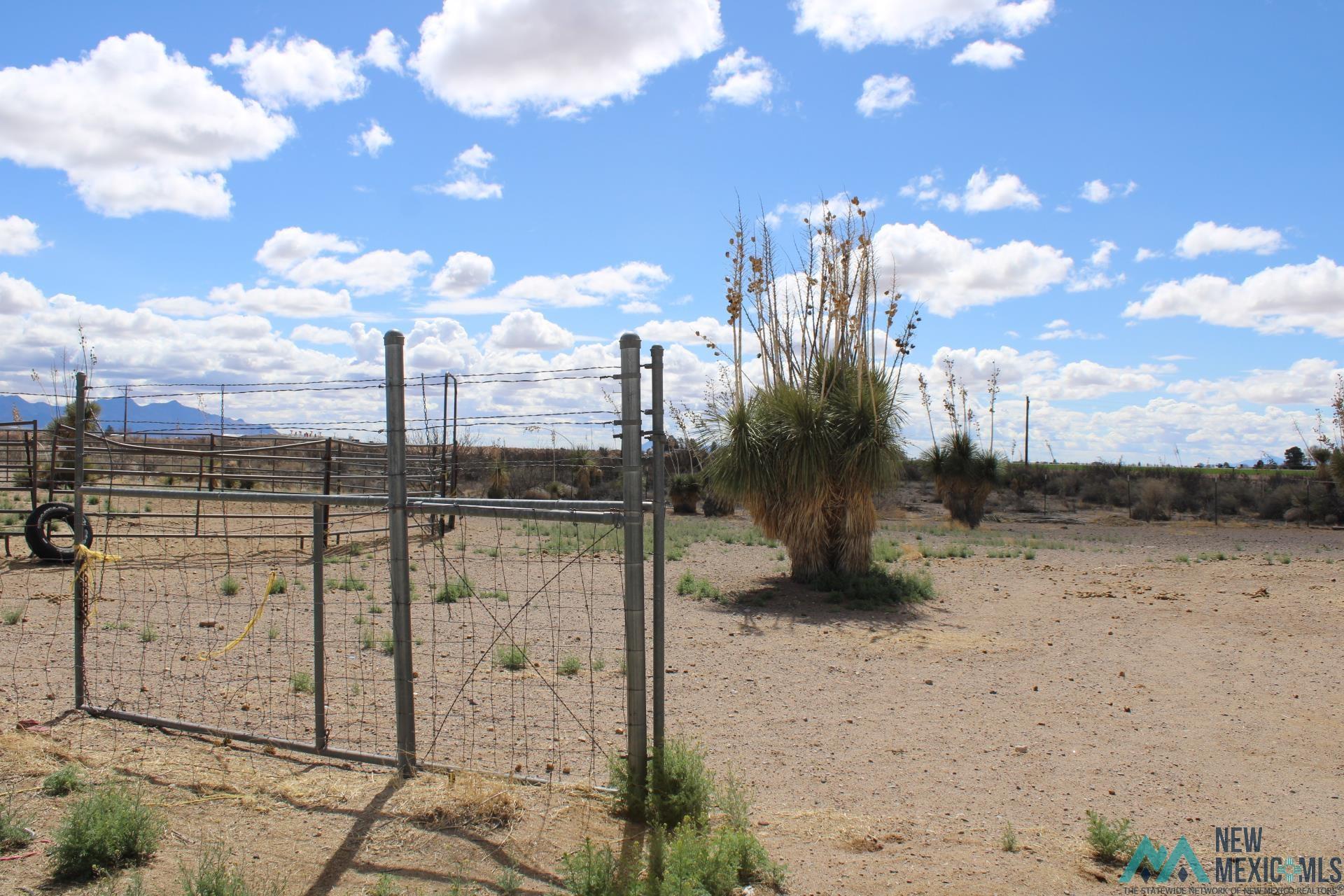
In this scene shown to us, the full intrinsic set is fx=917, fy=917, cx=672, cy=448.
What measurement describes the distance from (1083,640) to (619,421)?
7.65 meters

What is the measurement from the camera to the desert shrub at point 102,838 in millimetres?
3855

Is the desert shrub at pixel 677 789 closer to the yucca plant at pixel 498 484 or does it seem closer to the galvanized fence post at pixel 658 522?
the galvanized fence post at pixel 658 522

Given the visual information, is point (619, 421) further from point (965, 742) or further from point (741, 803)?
point (965, 742)

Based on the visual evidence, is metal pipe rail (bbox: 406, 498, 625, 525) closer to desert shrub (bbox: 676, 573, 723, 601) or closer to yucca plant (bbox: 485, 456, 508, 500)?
desert shrub (bbox: 676, 573, 723, 601)

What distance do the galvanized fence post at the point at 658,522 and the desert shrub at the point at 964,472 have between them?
85.1ft

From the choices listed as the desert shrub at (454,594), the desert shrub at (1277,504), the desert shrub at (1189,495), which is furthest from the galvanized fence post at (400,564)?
the desert shrub at (1277,504)

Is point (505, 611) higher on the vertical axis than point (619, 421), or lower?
lower

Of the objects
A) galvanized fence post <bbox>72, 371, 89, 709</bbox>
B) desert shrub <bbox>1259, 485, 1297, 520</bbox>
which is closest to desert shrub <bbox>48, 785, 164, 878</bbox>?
galvanized fence post <bbox>72, 371, 89, 709</bbox>

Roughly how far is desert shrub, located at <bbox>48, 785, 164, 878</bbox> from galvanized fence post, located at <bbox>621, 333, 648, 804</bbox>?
2212 mm

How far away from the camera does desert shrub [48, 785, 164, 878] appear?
152 inches

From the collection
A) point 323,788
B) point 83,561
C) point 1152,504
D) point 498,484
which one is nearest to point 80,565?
point 83,561

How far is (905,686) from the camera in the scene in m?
8.17

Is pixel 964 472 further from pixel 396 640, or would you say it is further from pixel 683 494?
pixel 396 640

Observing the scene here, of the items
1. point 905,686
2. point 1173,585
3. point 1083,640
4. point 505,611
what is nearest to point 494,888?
point 905,686
